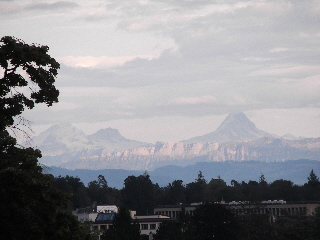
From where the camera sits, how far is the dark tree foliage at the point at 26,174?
31469mm

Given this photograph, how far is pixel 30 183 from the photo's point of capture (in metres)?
31.3

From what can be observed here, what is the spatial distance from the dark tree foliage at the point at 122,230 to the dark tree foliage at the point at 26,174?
67957 mm

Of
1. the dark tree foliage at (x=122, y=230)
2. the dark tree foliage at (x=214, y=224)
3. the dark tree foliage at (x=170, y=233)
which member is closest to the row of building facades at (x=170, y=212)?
the dark tree foliage at (x=214, y=224)

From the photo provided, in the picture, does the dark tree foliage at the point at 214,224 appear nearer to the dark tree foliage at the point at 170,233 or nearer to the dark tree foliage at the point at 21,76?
the dark tree foliage at the point at 170,233

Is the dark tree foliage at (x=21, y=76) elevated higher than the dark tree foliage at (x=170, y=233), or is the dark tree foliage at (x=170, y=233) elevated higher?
the dark tree foliage at (x=21, y=76)

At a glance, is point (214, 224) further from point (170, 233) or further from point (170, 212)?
point (170, 212)

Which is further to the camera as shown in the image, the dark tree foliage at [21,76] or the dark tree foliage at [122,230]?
the dark tree foliage at [122,230]

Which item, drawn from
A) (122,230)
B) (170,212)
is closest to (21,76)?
(122,230)

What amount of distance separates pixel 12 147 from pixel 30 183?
338 cm

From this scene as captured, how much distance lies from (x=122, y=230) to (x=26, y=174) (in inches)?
2918

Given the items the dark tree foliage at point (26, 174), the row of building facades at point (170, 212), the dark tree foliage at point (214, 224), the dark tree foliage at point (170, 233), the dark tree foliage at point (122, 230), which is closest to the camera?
the dark tree foliage at point (26, 174)

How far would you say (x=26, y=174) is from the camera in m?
31.3

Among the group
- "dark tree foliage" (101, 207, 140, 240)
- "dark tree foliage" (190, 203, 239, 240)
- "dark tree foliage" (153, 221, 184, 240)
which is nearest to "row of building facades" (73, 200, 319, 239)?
"dark tree foliage" (190, 203, 239, 240)

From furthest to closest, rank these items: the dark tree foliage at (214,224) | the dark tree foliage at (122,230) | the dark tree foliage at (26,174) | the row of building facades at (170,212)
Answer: the row of building facades at (170,212) → the dark tree foliage at (214,224) → the dark tree foliage at (122,230) → the dark tree foliage at (26,174)
